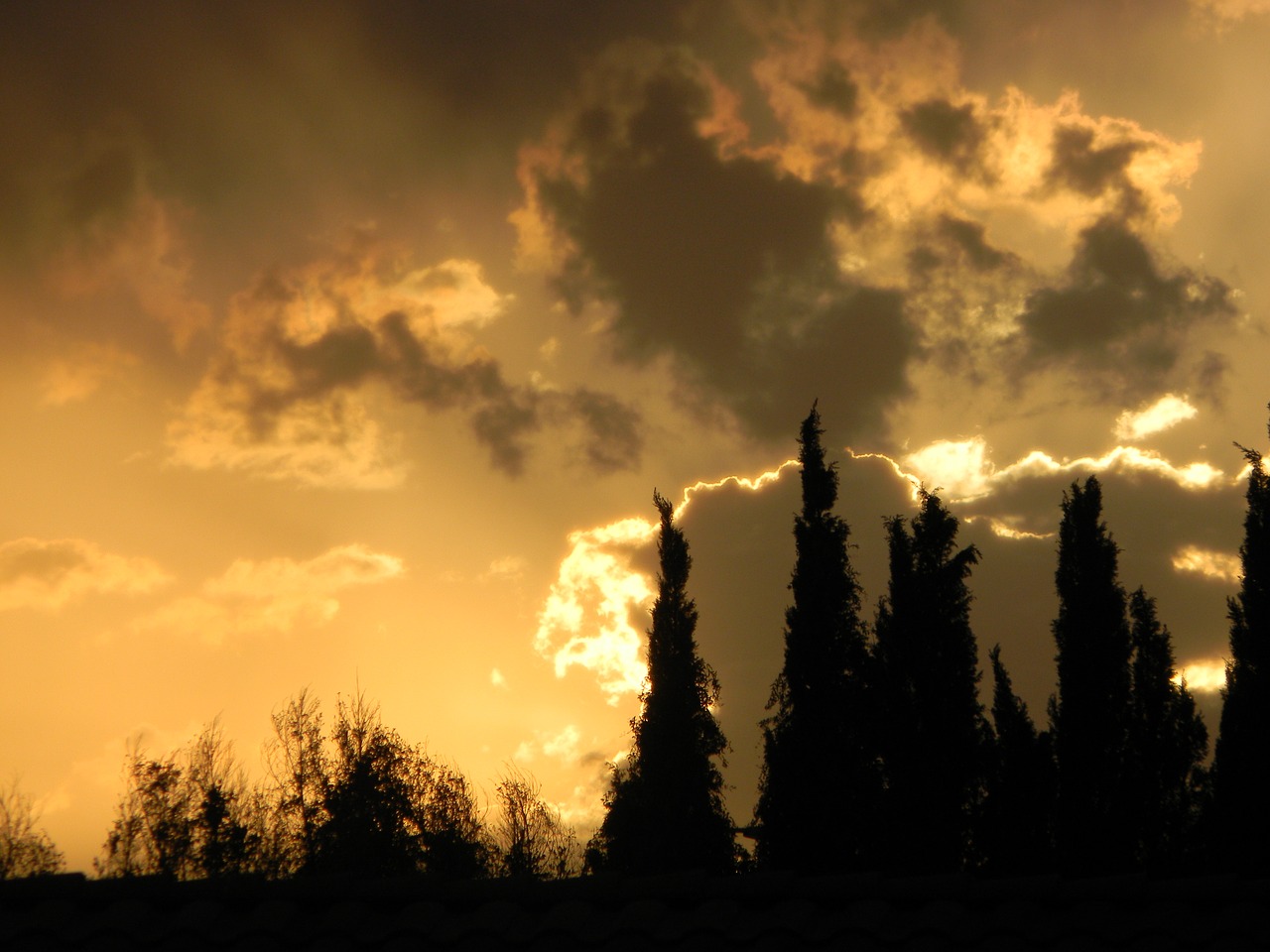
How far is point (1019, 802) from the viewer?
34344 mm

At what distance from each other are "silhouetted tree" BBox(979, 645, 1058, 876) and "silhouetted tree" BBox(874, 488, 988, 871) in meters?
0.74

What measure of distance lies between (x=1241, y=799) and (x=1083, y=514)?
10.4 metres

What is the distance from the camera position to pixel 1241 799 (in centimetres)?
3444

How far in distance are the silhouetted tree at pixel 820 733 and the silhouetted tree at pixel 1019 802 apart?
3973 mm

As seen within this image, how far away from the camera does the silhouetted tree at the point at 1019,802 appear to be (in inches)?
1325

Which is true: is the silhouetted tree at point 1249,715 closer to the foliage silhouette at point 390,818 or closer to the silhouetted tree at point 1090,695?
the silhouetted tree at point 1090,695

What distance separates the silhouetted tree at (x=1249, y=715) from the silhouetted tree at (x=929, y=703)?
8.00 metres

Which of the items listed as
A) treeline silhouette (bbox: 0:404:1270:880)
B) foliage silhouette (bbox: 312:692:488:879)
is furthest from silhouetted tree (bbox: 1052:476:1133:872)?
foliage silhouette (bbox: 312:692:488:879)

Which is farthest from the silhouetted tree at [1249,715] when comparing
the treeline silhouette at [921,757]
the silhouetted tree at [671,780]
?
the silhouetted tree at [671,780]

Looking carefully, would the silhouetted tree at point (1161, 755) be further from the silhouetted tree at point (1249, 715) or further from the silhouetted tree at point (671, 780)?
the silhouetted tree at point (671, 780)

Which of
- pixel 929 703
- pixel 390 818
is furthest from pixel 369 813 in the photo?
pixel 929 703

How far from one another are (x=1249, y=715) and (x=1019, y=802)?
8679 mm

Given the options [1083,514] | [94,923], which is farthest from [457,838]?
[94,923]

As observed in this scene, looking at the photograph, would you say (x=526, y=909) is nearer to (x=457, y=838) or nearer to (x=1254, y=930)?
(x=1254, y=930)
